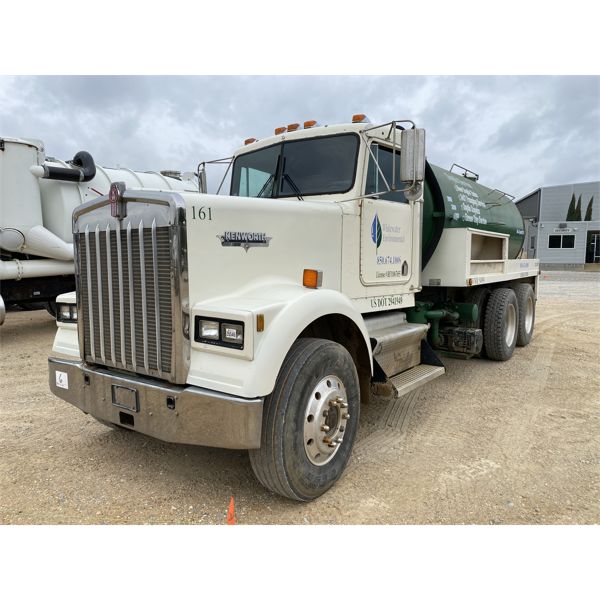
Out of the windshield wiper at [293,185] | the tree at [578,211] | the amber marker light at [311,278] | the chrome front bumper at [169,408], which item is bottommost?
the chrome front bumper at [169,408]

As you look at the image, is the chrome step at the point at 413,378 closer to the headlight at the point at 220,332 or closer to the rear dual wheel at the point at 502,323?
the headlight at the point at 220,332

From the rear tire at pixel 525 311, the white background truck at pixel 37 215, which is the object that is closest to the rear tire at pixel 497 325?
the rear tire at pixel 525 311

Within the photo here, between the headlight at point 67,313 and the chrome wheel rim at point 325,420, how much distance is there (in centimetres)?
197

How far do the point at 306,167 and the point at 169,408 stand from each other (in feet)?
7.76

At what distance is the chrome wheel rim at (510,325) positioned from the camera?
687cm

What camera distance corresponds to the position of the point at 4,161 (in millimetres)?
8258

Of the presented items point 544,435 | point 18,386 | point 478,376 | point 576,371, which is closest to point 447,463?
point 544,435

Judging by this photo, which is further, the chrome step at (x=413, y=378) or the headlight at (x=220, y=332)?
the chrome step at (x=413, y=378)

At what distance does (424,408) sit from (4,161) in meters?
8.03

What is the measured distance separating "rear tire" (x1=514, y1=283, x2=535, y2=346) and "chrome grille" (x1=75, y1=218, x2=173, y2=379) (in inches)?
247

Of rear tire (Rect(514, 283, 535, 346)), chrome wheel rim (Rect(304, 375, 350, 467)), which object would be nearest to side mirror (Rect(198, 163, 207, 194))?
chrome wheel rim (Rect(304, 375, 350, 467))

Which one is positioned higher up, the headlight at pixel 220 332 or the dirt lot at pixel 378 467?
the headlight at pixel 220 332

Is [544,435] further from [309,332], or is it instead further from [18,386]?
[18,386]

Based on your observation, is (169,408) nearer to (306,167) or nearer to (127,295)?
(127,295)
